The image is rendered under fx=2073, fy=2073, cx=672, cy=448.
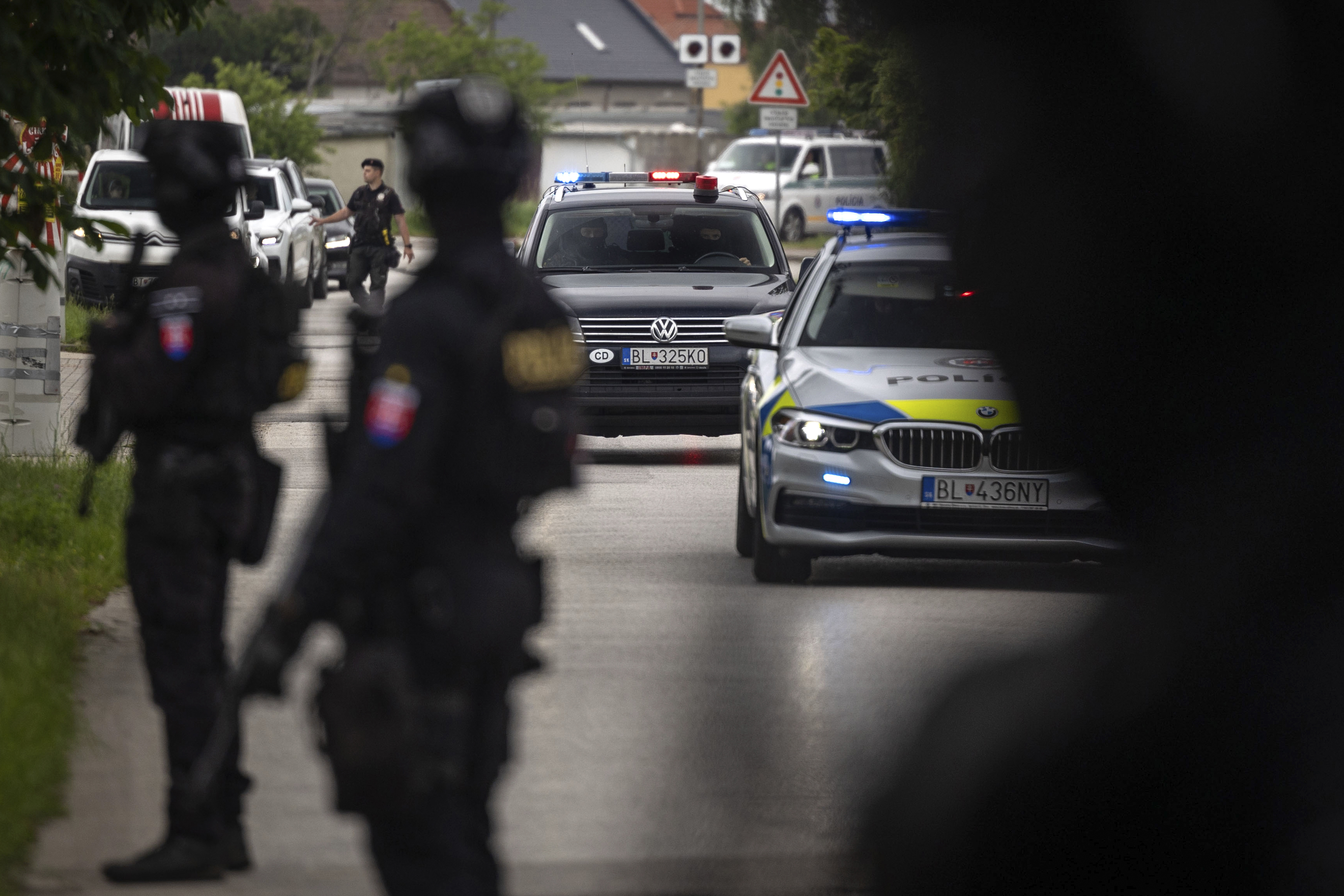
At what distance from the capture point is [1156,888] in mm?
3771

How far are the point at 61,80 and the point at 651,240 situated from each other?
7.30 meters

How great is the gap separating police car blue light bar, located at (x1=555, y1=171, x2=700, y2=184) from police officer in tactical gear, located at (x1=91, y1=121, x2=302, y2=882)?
10346 millimetres

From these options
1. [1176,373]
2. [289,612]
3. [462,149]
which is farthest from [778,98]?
[1176,373]

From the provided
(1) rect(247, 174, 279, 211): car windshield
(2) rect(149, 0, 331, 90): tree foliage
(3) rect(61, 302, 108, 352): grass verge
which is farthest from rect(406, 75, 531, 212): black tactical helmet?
(2) rect(149, 0, 331, 90): tree foliage

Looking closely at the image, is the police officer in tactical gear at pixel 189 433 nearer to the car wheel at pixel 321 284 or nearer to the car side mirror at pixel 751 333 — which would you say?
the car side mirror at pixel 751 333

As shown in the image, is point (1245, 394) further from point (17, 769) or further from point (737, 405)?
point (737, 405)

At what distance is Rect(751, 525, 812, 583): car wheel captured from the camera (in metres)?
9.21

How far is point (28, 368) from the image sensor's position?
11.2m

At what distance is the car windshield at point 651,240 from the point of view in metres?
14.3

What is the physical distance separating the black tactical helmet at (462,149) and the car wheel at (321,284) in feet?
88.5

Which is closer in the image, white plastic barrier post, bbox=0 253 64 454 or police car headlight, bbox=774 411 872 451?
police car headlight, bbox=774 411 872 451

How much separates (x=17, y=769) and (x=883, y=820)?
2.31m

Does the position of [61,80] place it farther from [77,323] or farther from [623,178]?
[77,323]

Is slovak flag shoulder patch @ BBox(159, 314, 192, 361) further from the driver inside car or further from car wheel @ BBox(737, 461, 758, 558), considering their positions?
the driver inside car
